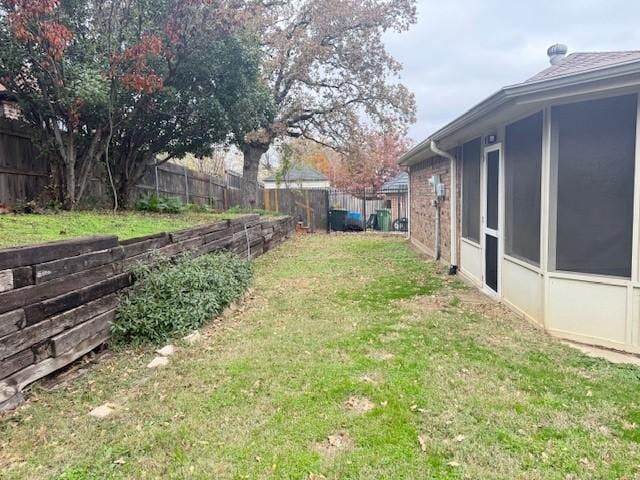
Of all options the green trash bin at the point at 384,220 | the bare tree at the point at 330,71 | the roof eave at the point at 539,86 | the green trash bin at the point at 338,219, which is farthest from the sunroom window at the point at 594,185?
the green trash bin at the point at 384,220

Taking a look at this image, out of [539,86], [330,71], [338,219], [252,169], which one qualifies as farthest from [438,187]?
[252,169]

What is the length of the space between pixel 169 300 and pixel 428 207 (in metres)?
7.28

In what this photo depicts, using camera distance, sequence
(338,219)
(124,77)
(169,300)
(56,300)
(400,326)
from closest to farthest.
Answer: (56,300) → (169,300) → (400,326) → (124,77) → (338,219)

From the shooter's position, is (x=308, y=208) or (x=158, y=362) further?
(x=308, y=208)

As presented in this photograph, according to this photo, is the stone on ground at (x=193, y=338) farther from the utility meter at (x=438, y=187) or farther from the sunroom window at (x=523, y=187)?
the utility meter at (x=438, y=187)

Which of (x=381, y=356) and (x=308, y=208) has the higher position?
(x=308, y=208)

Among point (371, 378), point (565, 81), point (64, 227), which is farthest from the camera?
point (64, 227)

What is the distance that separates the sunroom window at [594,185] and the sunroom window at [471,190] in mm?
2357

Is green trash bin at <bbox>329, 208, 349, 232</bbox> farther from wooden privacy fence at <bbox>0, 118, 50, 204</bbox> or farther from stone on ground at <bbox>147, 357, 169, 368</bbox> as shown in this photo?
stone on ground at <bbox>147, 357, 169, 368</bbox>

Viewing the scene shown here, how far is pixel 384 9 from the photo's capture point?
13734 mm

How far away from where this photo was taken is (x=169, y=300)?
428 cm

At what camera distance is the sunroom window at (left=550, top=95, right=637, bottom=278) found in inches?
145

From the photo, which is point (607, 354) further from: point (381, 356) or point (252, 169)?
point (252, 169)

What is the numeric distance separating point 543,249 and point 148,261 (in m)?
4.07
